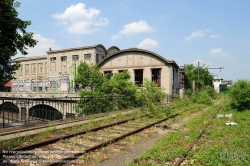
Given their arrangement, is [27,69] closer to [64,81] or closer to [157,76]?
[64,81]

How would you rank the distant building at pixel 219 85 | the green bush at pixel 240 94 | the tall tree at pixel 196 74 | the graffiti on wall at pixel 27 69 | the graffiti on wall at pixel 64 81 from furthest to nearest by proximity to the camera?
the distant building at pixel 219 85 → the tall tree at pixel 196 74 → the graffiti on wall at pixel 27 69 → the graffiti on wall at pixel 64 81 → the green bush at pixel 240 94

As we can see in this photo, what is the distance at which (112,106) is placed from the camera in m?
17.0

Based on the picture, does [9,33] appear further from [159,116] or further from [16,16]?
[159,116]

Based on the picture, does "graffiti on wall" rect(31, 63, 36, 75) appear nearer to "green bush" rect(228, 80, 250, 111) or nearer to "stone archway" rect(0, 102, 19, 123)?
"stone archway" rect(0, 102, 19, 123)

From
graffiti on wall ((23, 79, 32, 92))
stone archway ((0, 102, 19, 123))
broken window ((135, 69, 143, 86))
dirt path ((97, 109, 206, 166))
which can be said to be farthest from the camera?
graffiti on wall ((23, 79, 32, 92))

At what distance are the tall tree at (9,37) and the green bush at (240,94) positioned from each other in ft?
60.4

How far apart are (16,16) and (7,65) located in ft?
12.4

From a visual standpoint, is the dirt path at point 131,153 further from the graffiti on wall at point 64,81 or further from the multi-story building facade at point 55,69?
the graffiti on wall at point 64,81

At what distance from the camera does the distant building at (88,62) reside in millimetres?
31942

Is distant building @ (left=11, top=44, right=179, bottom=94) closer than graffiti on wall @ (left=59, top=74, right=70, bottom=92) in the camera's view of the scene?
Yes

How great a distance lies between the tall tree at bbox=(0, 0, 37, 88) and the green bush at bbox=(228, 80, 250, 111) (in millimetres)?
18402

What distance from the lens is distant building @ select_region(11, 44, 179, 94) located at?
31.9 meters

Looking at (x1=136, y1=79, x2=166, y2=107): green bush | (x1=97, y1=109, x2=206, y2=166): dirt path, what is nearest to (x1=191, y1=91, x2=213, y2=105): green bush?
(x1=136, y1=79, x2=166, y2=107): green bush

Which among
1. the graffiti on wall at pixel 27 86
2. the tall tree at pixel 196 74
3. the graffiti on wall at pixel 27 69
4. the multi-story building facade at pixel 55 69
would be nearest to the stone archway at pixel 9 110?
the multi-story building facade at pixel 55 69
